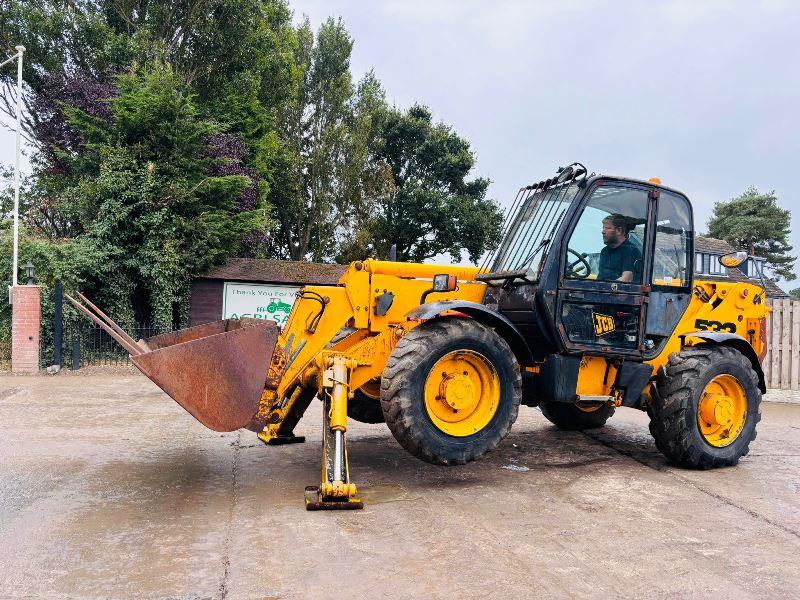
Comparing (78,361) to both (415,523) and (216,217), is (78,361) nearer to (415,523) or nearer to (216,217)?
(216,217)

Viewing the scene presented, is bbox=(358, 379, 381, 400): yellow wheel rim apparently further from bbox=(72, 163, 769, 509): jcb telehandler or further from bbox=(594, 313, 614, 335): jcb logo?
bbox=(594, 313, 614, 335): jcb logo

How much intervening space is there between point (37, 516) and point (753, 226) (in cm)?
4973

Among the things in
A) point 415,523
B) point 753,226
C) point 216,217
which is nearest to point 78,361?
point 216,217

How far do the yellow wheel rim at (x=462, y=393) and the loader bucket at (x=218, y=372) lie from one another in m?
1.25

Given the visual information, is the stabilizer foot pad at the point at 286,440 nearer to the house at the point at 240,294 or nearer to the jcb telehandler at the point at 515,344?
the jcb telehandler at the point at 515,344

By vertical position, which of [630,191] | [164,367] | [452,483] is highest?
[630,191]

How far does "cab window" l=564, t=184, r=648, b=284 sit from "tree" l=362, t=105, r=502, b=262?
84.1 feet

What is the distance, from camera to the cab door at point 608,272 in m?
5.58

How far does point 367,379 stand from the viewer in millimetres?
5270

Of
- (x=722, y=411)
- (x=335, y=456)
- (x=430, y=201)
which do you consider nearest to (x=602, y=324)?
(x=722, y=411)

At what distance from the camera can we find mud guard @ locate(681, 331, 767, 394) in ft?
19.7

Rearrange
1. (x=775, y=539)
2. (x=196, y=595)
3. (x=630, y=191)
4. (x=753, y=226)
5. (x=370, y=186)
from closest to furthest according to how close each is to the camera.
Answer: (x=196, y=595) < (x=775, y=539) < (x=630, y=191) < (x=370, y=186) < (x=753, y=226)

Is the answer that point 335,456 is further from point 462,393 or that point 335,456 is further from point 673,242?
point 673,242

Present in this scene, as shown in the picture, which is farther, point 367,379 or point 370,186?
point 370,186
